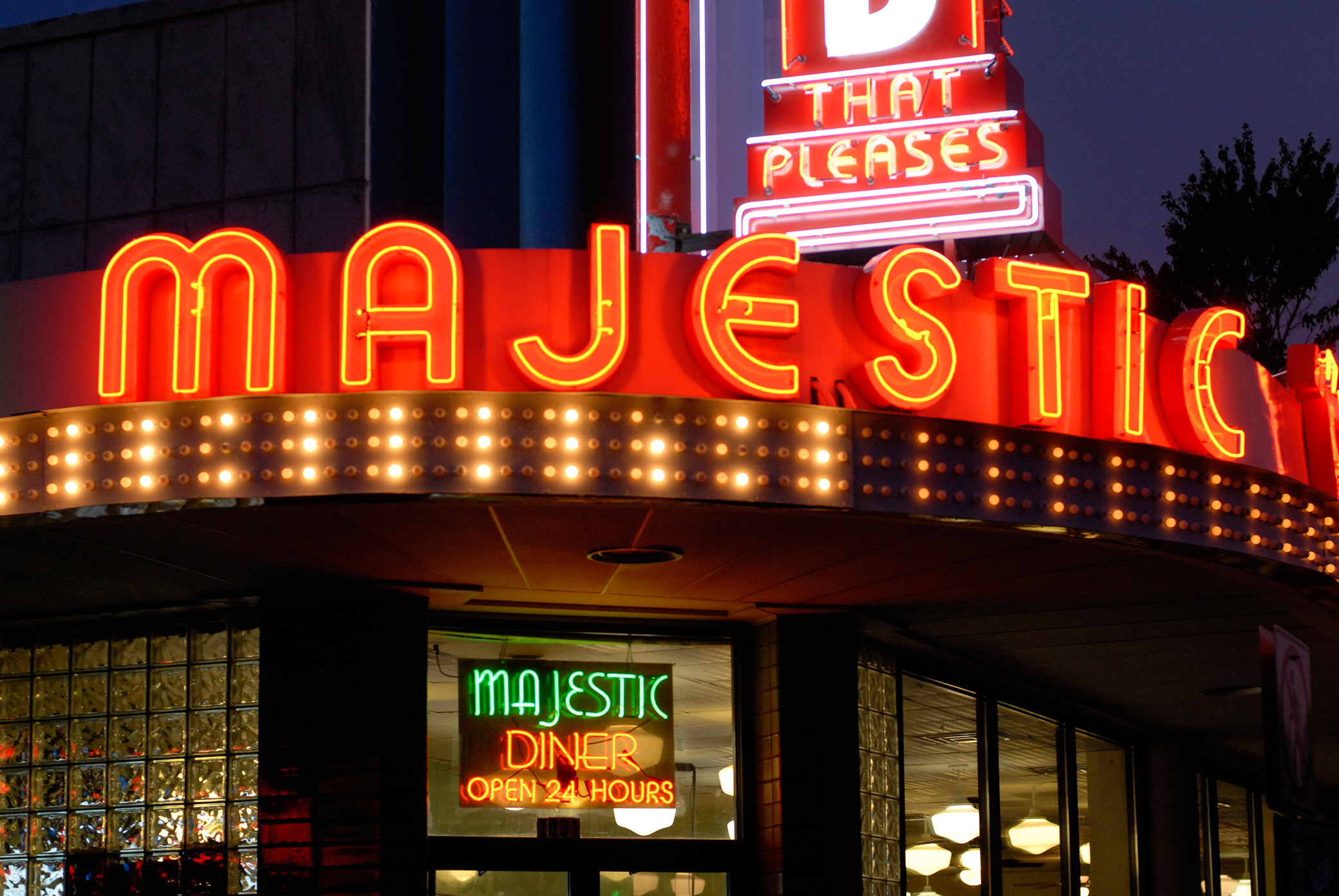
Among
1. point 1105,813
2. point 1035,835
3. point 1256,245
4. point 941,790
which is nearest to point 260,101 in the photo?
point 941,790

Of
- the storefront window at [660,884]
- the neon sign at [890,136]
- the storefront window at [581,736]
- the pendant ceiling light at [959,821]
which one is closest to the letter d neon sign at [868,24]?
the neon sign at [890,136]

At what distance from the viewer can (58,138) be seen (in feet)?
39.5

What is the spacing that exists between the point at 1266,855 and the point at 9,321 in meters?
20.6

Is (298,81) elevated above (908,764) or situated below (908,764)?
above

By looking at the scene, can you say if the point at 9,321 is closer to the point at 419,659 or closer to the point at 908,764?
the point at 419,659

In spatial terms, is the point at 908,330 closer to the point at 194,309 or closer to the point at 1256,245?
the point at 194,309

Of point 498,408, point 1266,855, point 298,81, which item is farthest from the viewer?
point 1266,855

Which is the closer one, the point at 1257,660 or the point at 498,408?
the point at 498,408

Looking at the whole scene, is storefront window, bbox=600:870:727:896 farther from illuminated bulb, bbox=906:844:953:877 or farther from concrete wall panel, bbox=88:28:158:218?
concrete wall panel, bbox=88:28:158:218

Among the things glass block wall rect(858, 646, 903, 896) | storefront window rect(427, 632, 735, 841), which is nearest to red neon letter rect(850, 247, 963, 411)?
storefront window rect(427, 632, 735, 841)

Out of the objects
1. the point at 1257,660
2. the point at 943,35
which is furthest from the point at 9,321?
the point at 1257,660

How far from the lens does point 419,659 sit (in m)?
10.3

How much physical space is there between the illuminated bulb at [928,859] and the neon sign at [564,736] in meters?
2.91

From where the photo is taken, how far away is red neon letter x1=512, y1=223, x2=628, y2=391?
778 cm
